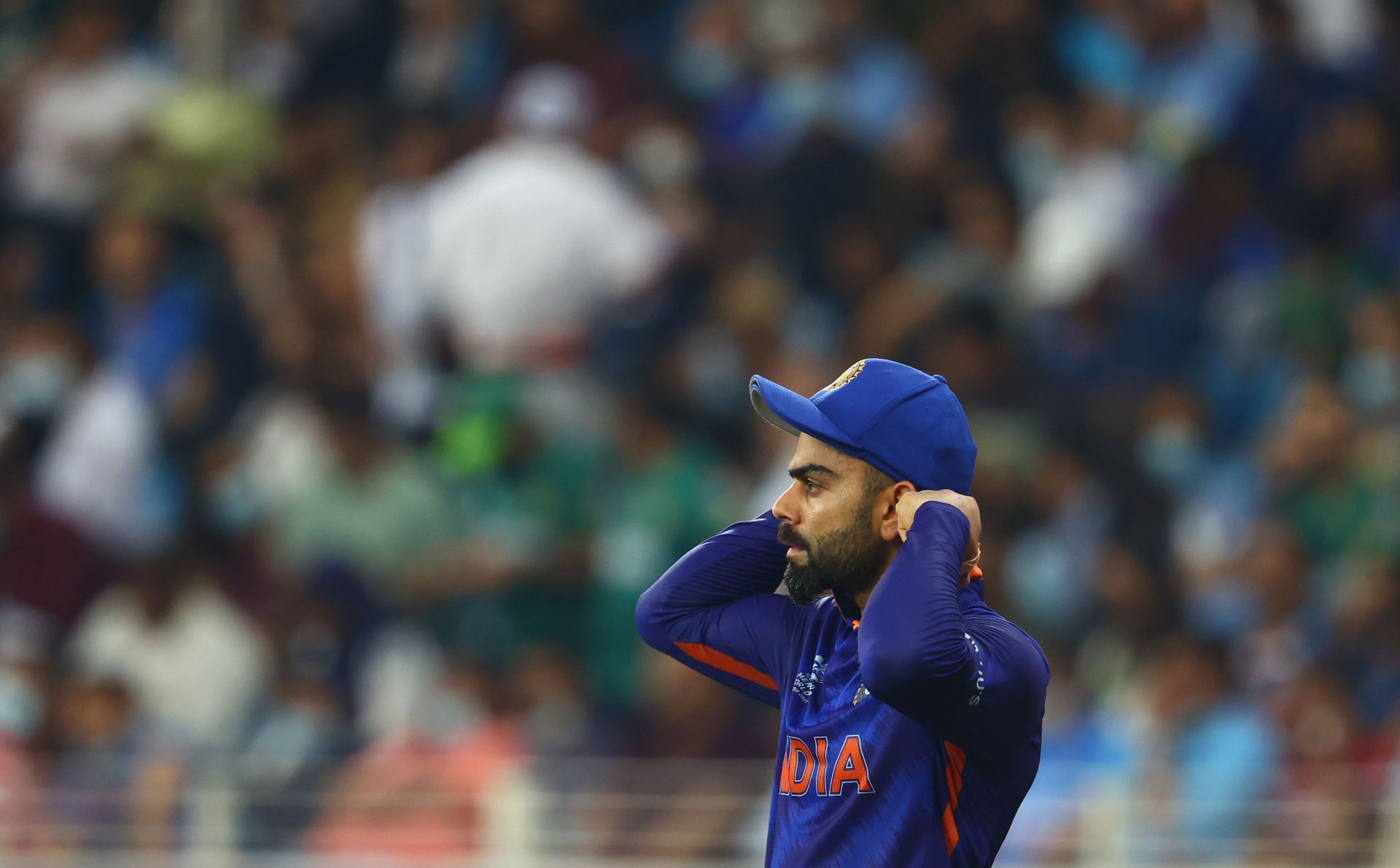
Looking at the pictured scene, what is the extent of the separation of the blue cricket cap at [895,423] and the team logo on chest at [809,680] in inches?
13.2

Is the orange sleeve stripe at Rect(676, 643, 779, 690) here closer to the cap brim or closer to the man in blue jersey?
the man in blue jersey

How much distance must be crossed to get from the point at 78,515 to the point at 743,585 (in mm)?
5952

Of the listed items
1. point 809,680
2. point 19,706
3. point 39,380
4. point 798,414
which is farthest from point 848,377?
point 39,380

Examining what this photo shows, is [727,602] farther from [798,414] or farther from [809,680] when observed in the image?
[798,414]

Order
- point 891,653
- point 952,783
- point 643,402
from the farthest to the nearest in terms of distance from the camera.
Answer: point 643,402 < point 952,783 < point 891,653

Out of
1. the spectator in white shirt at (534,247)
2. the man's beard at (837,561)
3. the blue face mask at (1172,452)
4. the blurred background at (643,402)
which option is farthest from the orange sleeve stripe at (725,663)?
the spectator in white shirt at (534,247)

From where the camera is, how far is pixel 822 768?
10.0ft

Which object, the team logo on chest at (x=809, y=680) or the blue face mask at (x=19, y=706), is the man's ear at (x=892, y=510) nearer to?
the team logo on chest at (x=809, y=680)

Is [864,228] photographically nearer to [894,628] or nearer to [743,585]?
[743,585]

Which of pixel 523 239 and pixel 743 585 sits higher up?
pixel 523 239

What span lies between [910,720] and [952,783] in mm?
104

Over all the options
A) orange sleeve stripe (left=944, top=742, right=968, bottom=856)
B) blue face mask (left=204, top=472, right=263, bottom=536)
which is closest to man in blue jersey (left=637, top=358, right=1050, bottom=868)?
orange sleeve stripe (left=944, top=742, right=968, bottom=856)

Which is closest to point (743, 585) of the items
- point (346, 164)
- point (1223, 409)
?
point (1223, 409)

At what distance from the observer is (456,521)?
7906 mm
